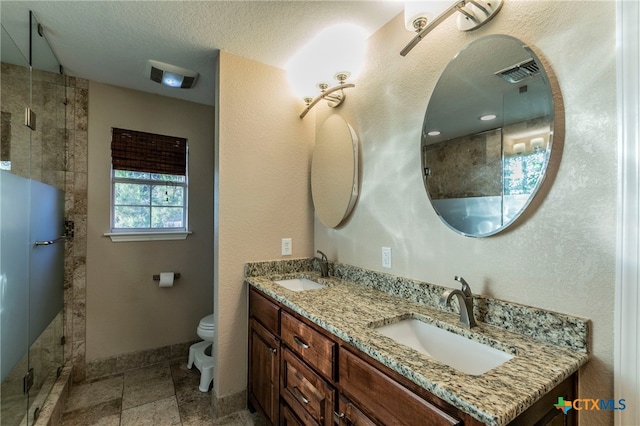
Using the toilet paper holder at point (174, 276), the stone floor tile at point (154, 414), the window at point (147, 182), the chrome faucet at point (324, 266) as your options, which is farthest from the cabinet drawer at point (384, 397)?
the window at point (147, 182)

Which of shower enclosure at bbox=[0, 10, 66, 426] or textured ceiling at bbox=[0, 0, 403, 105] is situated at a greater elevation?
textured ceiling at bbox=[0, 0, 403, 105]

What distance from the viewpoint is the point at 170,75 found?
2305 millimetres

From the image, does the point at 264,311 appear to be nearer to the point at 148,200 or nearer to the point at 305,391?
the point at 305,391

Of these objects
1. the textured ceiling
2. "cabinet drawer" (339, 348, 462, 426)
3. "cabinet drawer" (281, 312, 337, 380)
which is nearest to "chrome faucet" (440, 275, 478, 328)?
"cabinet drawer" (339, 348, 462, 426)

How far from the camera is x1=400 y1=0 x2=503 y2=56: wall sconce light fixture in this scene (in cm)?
118

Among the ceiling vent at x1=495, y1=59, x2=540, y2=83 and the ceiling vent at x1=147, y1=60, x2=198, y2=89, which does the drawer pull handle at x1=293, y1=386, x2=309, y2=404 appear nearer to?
the ceiling vent at x1=495, y1=59, x2=540, y2=83

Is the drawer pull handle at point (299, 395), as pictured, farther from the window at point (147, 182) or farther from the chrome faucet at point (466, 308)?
the window at point (147, 182)

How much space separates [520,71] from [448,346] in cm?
113

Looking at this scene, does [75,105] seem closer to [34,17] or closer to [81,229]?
[34,17]

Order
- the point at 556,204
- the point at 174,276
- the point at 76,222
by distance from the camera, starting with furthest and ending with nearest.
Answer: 1. the point at 174,276
2. the point at 76,222
3. the point at 556,204

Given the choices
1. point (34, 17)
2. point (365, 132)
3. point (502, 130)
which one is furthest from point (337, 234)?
point (34, 17)

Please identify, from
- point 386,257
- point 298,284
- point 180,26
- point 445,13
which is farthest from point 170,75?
point 386,257

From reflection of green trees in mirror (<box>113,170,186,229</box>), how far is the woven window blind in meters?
0.07

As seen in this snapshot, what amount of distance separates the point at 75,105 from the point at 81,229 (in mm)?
1052
